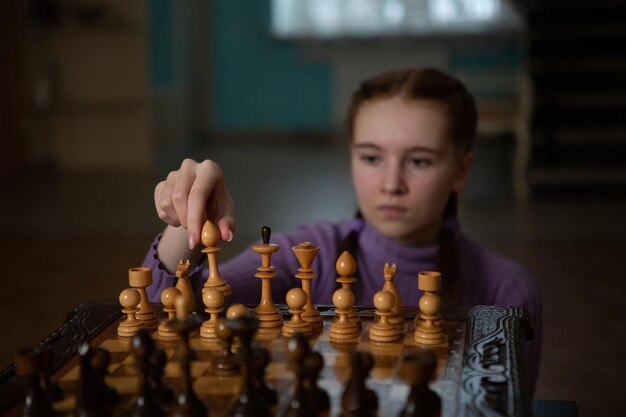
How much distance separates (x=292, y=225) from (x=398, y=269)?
267cm

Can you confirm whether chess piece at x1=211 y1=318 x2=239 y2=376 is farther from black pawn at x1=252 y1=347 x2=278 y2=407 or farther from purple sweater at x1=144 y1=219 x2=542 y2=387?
purple sweater at x1=144 y1=219 x2=542 y2=387

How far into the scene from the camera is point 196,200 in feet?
4.07

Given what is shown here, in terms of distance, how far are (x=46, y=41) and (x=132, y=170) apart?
1166mm

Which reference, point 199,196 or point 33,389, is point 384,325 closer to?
→ point 199,196

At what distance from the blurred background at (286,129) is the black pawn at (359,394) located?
1.53 m

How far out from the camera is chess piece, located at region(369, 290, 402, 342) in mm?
1090

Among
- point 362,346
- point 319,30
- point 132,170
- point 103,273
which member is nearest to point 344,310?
point 362,346

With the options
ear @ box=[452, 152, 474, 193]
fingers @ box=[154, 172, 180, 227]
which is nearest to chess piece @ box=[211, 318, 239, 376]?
fingers @ box=[154, 172, 180, 227]

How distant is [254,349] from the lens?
35.4 inches

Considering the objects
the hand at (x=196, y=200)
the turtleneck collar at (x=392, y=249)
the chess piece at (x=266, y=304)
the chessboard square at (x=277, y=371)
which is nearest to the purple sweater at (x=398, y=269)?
the turtleneck collar at (x=392, y=249)

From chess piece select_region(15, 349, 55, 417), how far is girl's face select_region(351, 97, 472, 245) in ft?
3.02

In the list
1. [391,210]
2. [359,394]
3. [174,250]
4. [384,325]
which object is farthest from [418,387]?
[391,210]

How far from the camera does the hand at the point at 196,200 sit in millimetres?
1240

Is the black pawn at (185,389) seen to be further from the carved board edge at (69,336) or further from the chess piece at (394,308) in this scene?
the chess piece at (394,308)
